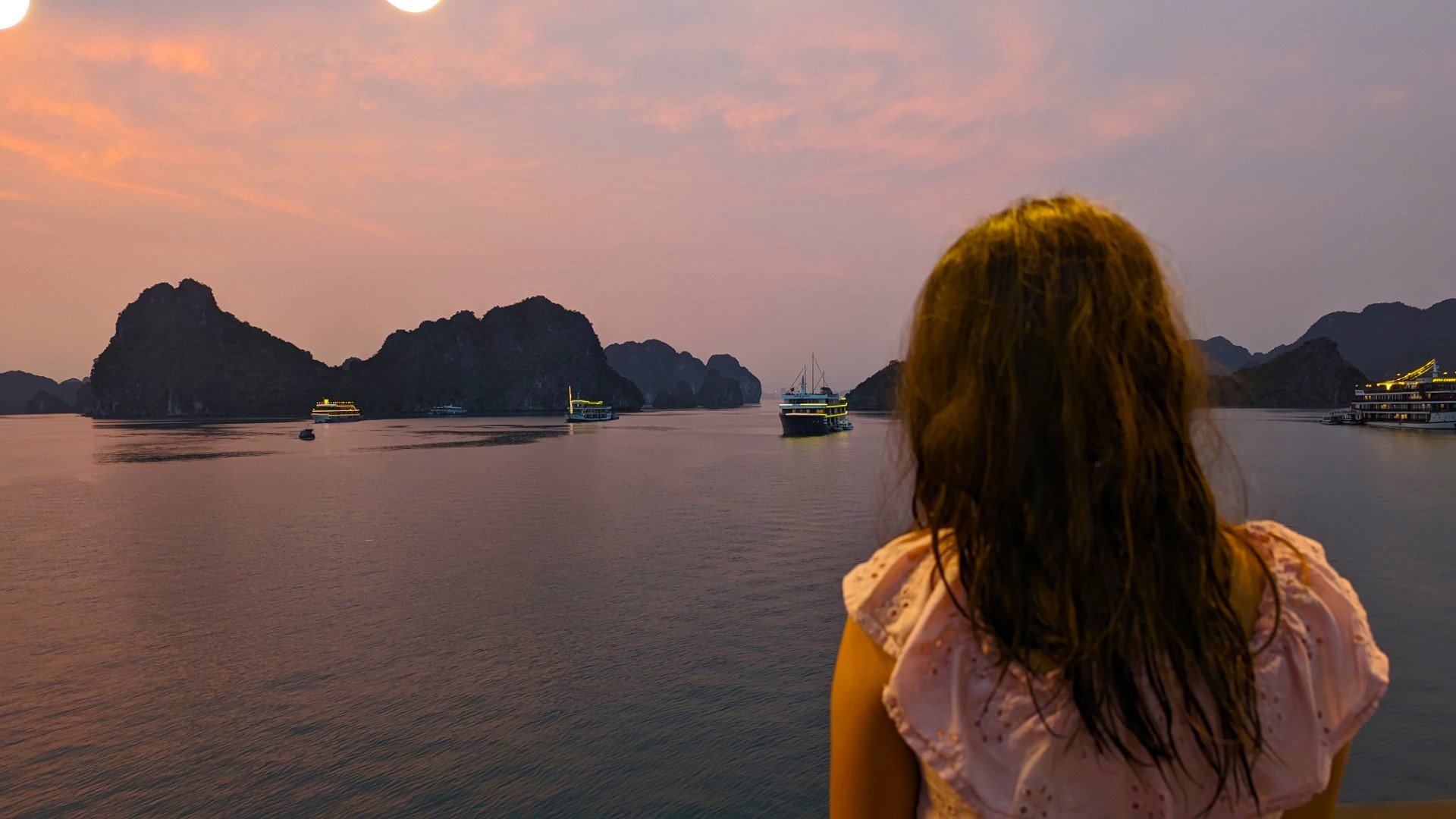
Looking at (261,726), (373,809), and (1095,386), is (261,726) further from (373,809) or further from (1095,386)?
(1095,386)

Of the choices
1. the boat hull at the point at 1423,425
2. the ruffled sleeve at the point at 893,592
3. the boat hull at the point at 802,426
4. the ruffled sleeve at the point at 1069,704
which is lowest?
the boat hull at the point at 1423,425

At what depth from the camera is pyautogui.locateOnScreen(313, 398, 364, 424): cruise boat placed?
147m

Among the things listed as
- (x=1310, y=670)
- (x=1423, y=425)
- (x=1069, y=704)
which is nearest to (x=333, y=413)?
(x=1069, y=704)

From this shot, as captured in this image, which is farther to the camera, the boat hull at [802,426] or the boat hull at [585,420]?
the boat hull at [585,420]

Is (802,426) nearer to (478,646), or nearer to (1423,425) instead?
(1423,425)

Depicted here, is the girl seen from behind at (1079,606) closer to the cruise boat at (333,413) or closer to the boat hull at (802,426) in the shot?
the boat hull at (802,426)

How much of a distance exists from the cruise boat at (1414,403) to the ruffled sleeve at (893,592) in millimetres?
115890

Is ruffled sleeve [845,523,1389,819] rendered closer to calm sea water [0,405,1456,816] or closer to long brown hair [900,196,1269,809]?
long brown hair [900,196,1269,809]

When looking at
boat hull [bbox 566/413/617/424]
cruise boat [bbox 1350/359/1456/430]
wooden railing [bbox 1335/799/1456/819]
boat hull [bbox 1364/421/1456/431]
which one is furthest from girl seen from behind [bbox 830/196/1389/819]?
boat hull [bbox 566/413/617/424]

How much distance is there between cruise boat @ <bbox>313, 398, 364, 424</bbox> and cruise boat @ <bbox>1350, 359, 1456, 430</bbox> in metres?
162

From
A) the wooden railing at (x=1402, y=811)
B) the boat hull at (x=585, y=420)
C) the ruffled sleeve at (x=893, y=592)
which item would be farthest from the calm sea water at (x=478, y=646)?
the boat hull at (x=585, y=420)

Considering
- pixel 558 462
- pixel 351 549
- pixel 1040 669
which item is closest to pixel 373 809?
pixel 1040 669

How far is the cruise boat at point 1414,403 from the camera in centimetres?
8738

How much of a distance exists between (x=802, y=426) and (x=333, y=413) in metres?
106
